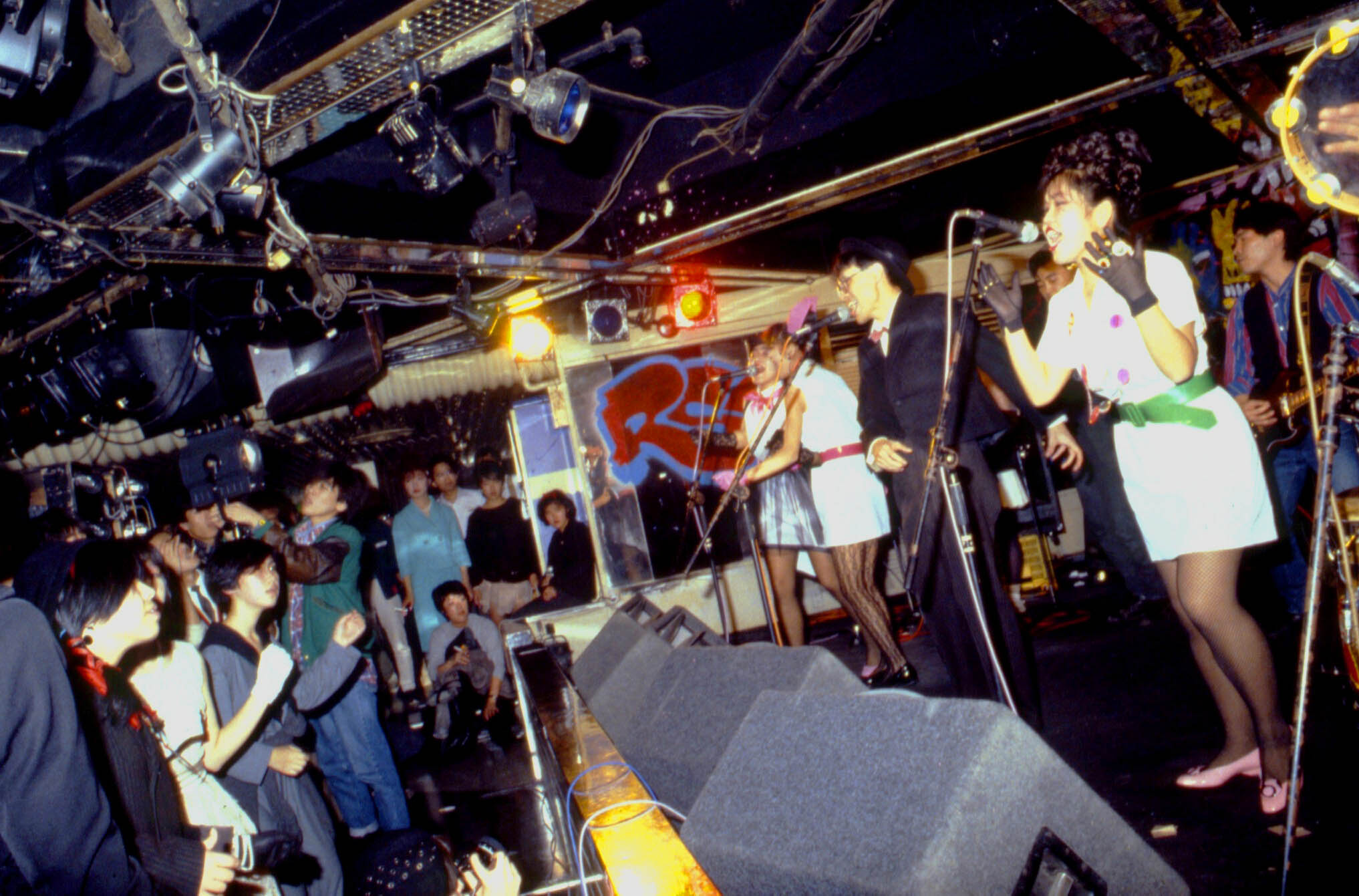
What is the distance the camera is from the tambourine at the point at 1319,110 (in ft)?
6.58

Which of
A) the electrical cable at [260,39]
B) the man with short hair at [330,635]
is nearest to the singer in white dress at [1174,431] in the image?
the electrical cable at [260,39]

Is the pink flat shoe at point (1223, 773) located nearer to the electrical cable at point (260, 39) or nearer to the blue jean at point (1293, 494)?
the blue jean at point (1293, 494)

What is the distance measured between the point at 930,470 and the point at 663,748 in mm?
1039

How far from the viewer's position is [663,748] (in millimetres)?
2084

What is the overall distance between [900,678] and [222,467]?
16.6 ft

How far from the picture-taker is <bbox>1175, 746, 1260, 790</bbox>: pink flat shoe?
2.26 m

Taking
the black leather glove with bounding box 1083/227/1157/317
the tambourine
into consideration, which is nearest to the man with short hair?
the black leather glove with bounding box 1083/227/1157/317

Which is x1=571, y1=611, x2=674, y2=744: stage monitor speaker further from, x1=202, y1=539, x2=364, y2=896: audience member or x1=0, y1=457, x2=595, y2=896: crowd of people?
x1=202, y1=539, x2=364, y2=896: audience member

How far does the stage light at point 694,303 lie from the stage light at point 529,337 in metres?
1.17

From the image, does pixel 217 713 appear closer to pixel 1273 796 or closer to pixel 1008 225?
pixel 1008 225

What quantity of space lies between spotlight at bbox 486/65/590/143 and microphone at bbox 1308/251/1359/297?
263cm

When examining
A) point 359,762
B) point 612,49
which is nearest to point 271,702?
point 359,762

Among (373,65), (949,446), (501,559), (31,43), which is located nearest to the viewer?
(949,446)

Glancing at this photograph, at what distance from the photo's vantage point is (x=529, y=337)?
6852 mm
